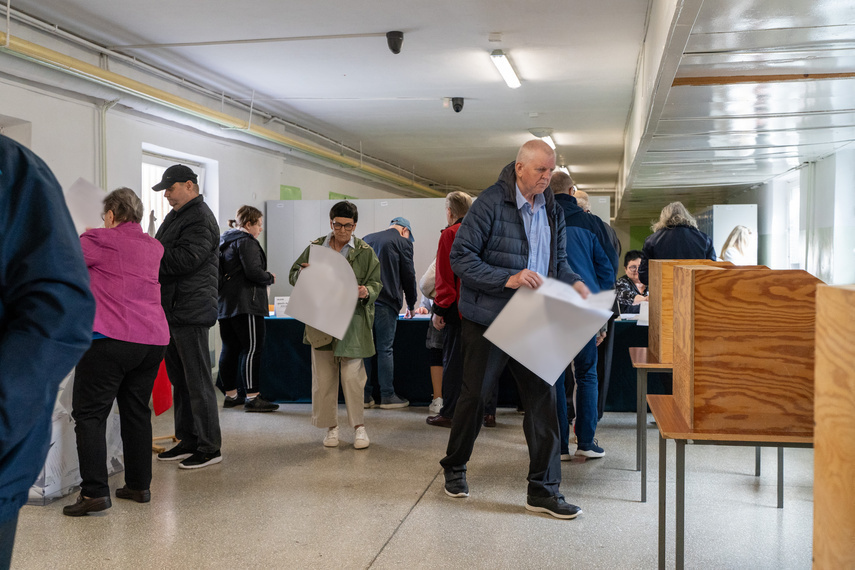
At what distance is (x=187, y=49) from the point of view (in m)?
5.91

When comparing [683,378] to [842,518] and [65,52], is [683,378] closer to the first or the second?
[842,518]

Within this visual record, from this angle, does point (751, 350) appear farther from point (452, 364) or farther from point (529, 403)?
point (452, 364)

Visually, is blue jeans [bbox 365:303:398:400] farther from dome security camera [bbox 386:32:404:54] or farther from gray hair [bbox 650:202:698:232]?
gray hair [bbox 650:202:698:232]

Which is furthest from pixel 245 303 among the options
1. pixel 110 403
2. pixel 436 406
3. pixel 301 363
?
pixel 110 403

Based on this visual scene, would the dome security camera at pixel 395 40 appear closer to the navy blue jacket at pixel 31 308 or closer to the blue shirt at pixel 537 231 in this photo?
the blue shirt at pixel 537 231

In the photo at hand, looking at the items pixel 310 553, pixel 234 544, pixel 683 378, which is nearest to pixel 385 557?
pixel 310 553

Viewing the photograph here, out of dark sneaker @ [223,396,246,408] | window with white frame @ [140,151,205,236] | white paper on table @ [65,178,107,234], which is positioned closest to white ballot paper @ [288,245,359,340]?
white paper on table @ [65,178,107,234]

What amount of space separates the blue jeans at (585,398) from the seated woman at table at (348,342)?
1.14 m

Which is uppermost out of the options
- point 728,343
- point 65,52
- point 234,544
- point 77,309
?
point 65,52

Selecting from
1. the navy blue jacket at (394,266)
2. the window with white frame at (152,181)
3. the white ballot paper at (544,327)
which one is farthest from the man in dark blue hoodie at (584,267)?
the window with white frame at (152,181)

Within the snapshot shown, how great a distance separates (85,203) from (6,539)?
2.17m

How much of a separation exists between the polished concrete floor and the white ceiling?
6.80 ft

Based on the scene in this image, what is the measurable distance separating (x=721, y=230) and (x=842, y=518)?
9514 mm

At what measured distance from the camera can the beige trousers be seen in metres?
4.25
